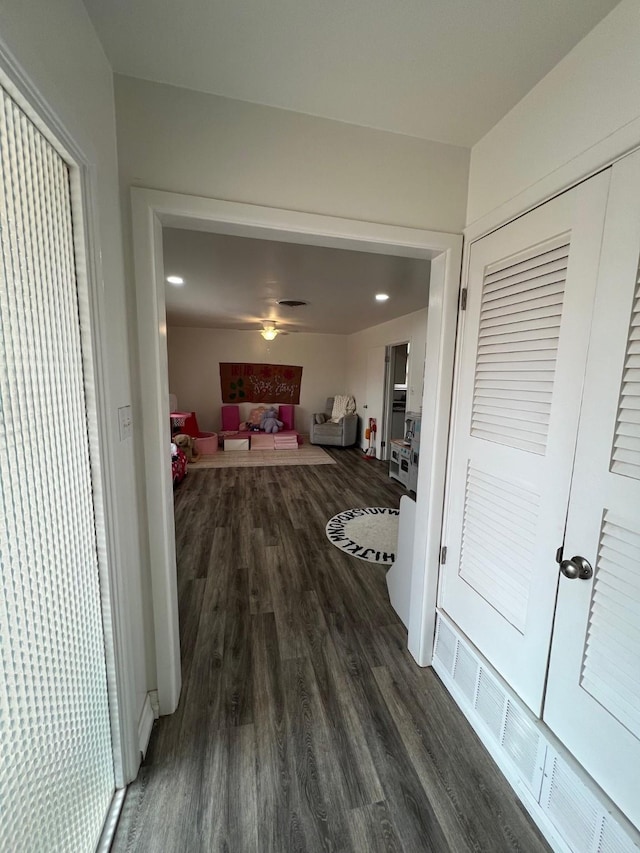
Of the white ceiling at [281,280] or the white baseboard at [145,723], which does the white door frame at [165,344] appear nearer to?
the white baseboard at [145,723]

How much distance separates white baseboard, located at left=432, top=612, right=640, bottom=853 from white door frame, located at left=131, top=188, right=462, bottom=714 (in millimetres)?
259

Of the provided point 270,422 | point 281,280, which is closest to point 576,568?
point 281,280

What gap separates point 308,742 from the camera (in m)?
1.33

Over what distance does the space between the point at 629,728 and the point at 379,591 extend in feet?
5.13

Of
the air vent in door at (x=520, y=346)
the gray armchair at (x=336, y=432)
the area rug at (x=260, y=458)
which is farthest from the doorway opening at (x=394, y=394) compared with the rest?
the air vent in door at (x=520, y=346)

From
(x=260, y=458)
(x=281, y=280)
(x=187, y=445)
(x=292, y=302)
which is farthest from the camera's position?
(x=260, y=458)

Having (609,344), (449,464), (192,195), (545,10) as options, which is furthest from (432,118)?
(449,464)

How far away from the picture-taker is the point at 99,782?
102cm

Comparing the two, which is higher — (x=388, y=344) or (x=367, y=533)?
(x=388, y=344)

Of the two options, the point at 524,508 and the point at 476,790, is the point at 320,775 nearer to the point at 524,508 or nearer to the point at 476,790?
the point at 476,790

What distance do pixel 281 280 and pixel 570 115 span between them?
2660 millimetres

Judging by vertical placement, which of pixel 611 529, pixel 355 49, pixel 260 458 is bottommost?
pixel 260 458

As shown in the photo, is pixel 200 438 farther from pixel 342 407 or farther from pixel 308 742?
pixel 308 742

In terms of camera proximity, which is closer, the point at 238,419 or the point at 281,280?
the point at 281,280
